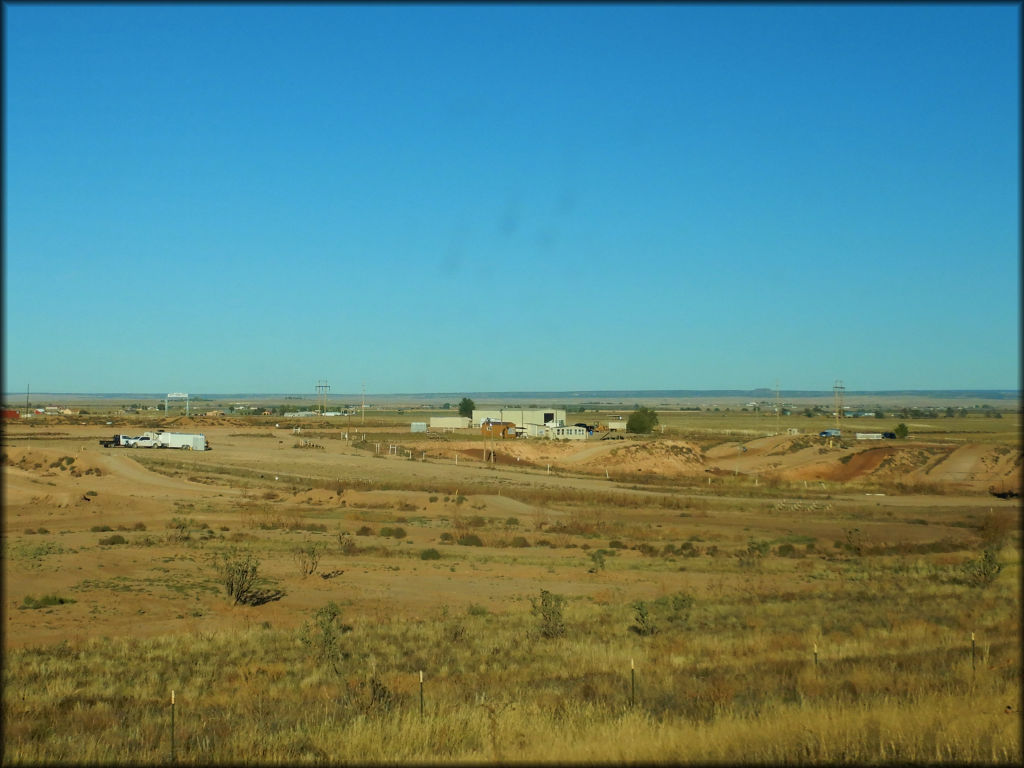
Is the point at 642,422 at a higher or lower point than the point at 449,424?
higher

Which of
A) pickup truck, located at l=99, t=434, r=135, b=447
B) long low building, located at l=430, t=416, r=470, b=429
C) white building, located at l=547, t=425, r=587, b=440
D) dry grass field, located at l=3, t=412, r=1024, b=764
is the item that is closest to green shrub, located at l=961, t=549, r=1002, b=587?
dry grass field, located at l=3, t=412, r=1024, b=764

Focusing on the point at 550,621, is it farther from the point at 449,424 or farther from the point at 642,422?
the point at 449,424

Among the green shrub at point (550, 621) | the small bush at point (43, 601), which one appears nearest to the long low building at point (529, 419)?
the small bush at point (43, 601)

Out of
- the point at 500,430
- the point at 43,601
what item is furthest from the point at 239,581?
the point at 500,430

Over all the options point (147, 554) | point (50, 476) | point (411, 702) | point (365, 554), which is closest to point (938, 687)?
point (411, 702)

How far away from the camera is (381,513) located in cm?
5166

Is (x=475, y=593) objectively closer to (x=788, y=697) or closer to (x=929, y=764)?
(x=788, y=697)

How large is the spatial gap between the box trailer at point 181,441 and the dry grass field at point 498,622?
90.2 feet

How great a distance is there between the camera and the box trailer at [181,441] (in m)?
93.0

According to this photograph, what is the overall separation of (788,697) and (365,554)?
2563 cm

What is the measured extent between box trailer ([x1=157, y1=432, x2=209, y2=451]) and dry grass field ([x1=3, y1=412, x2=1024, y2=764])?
27503 millimetres

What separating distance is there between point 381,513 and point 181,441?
1962 inches

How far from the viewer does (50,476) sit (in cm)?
5869

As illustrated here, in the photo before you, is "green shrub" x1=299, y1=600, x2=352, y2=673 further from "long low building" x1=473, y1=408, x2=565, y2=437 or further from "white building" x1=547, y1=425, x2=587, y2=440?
"long low building" x1=473, y1=408, x2=565, y2=437
